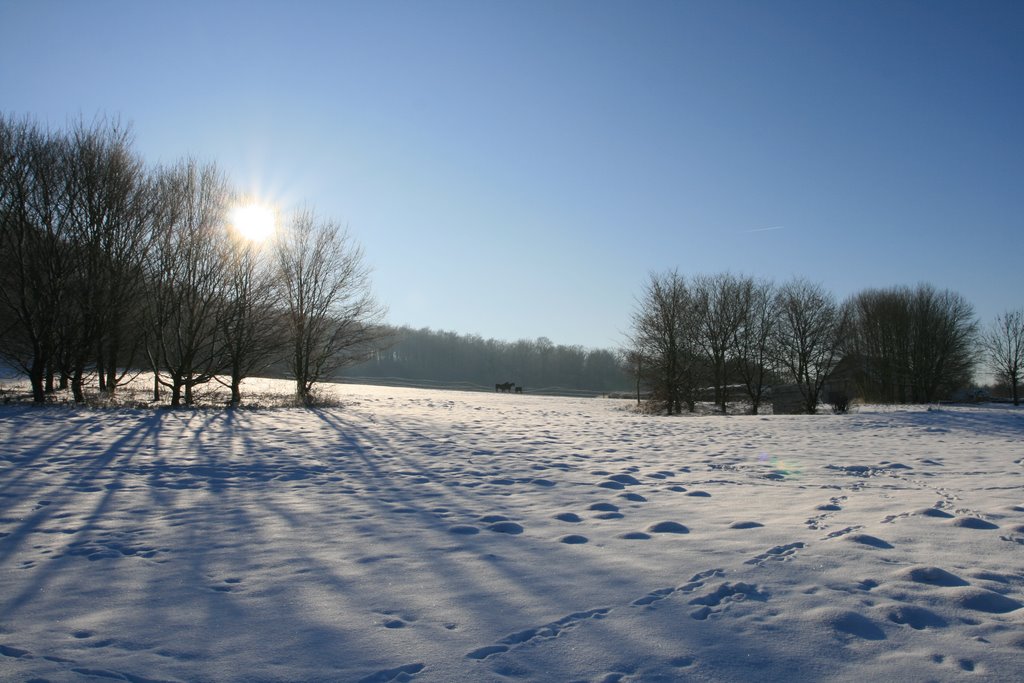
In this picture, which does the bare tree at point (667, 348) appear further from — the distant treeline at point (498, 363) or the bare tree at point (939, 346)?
the distant treeline at point (498, 363)

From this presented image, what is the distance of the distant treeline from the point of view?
10400cm

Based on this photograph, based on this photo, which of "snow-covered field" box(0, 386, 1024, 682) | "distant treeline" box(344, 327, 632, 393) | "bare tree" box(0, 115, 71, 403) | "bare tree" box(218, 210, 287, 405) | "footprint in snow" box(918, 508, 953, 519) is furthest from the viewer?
"distant treeline" box(344, 327, 632, 393)

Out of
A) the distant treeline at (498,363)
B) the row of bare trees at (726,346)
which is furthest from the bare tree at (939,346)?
the distant treeline at (498,363)

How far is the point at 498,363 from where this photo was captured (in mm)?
110438

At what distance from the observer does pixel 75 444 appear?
29.2ft

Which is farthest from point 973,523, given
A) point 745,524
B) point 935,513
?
point 745,524

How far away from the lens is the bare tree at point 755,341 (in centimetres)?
3042

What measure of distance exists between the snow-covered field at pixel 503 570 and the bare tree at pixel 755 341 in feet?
76.8

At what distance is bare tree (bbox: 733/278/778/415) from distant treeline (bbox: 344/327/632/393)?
68535 mm

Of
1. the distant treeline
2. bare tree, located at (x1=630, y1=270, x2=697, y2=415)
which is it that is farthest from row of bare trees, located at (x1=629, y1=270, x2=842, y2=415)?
the distant treeline

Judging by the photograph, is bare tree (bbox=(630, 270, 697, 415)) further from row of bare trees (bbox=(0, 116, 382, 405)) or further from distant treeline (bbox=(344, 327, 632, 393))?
distant treeline (bbox=(344, 327, 632, 393))

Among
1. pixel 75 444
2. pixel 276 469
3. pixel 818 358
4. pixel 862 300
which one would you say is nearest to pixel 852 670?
pixel 276 469

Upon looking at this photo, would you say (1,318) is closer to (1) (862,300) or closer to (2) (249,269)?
(2) (249,269)

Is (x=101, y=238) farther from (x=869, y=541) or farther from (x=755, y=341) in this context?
(x=755, y=341)
